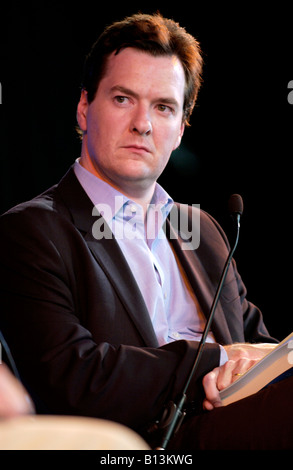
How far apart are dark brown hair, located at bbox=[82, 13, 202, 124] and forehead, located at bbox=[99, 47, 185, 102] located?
0.09ft

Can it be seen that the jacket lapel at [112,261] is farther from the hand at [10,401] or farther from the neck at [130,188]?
the hand at [10,401]

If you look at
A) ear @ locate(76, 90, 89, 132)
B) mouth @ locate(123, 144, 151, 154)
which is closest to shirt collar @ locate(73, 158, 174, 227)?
mouth @ locate(123, 144, 151, 154)

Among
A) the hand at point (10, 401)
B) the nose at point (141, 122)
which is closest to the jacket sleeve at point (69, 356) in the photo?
the nose at point (141, 122)

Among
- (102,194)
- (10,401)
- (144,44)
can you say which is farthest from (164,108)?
(10,401)

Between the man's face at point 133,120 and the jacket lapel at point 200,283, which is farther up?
the man's face at point 133,120

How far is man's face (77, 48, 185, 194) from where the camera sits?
7.44ft

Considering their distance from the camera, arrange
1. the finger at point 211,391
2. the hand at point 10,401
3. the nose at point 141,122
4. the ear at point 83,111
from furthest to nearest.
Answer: the ear at point 83,111, the nose at point 141,122, the finger at point 211,391, the hand at point 10,401

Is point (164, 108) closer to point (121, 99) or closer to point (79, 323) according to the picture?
point (121, 99)

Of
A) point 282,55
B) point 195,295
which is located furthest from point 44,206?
point 282,55

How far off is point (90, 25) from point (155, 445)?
7.79 feet

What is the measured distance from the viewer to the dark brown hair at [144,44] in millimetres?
2381

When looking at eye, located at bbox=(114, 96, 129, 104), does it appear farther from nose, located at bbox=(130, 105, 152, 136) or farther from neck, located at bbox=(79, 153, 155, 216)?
neck, located at bbox=(79, 153, 155, 216)

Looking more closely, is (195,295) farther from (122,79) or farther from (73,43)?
(73,43)

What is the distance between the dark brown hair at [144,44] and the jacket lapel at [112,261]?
55cm
